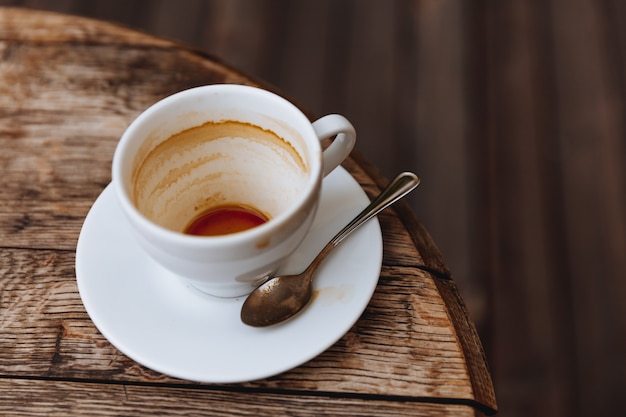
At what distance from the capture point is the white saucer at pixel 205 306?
1.69 feet

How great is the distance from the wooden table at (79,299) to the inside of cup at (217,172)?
4.3 inches

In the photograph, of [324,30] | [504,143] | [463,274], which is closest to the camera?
[463,274]

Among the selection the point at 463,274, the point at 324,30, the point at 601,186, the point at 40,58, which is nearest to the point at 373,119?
the point at 324,30

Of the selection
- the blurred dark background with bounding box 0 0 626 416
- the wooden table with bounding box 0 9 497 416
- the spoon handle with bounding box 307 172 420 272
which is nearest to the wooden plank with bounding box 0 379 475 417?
the wooden table with bounding box 0 9 497 416

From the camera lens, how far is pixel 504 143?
1409mm

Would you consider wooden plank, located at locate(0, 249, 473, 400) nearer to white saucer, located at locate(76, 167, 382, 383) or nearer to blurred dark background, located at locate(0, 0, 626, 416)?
white saucer, located at locate(76, 167, 382, 383)

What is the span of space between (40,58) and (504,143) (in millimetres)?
958

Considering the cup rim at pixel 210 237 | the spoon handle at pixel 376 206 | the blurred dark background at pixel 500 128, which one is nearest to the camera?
the cup rim at pixel 210 237

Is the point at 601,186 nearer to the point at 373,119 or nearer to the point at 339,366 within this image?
the point at 373,119

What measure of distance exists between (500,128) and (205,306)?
1.02 meters

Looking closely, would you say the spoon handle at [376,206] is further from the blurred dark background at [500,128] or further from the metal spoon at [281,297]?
the blurred dark background at [500,128]

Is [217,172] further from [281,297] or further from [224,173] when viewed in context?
[281,297]

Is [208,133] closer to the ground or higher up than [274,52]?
higher up

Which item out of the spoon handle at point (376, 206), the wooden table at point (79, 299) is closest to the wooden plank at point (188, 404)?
the wooden table at point (79, 299)
